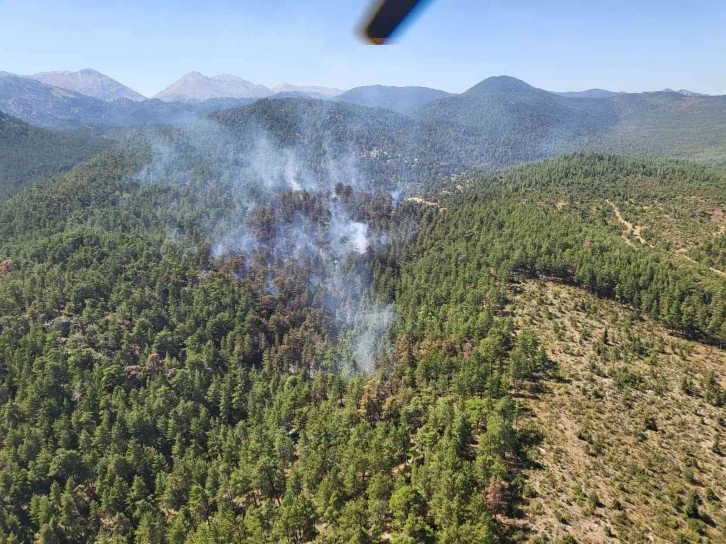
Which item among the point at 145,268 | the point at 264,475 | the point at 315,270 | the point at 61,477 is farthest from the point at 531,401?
the point at 145,268

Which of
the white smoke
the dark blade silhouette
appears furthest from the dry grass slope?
the dark blade silhouette

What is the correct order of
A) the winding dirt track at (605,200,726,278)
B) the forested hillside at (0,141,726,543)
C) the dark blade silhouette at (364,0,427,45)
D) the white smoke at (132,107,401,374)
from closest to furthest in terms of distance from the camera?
the dark blade silhouette at (364,0,427,45)
the forested hillside at (0,141,726,543)
the white smoke at (132,107,401,374)
the winding dirt track at (605,200,726,278)

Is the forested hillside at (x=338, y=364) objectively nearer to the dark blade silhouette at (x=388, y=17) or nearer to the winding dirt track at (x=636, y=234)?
the winding dirt track at (x=636, y=234)

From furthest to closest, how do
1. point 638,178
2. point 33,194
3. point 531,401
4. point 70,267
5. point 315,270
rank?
1. point 638,178
2. point 33,194
3. point 315,270
4. point 70,267
5. point 531,401

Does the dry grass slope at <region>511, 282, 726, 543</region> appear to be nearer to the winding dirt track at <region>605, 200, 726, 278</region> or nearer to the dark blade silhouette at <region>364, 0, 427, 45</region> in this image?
the winding dirt track at <region>605, 200, 726, 278</region>

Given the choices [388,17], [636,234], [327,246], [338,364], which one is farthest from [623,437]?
[327,246]

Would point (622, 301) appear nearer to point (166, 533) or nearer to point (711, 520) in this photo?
point (711, 520)

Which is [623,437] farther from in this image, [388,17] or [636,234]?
[636,234]

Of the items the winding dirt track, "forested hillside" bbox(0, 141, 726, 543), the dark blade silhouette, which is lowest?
"forested hillside" bbox(0, 141, 726, 543)
